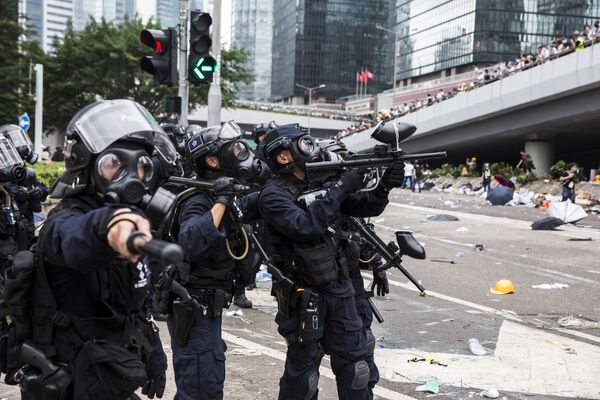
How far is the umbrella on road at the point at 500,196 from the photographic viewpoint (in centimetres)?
2312

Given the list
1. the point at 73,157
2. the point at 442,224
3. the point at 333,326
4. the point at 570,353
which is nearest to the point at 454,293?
the point at 570,353

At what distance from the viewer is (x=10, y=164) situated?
6.23m

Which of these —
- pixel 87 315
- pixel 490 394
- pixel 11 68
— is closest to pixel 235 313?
pixel 490 394

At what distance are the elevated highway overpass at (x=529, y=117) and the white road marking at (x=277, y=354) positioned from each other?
22321 mm

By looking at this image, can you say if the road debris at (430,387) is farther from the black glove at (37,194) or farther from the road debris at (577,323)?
the black glove at (37,194)

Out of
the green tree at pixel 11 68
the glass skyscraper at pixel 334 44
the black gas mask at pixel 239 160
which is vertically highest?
the glass skyscraper at pixel 334 44

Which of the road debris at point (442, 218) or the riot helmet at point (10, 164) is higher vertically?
the riot helmet at point (10, 164)

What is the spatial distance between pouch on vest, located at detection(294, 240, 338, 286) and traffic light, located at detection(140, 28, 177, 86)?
5.69 m

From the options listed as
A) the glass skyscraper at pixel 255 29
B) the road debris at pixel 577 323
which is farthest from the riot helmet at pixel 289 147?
the glass skyscraper at pixel 255 29

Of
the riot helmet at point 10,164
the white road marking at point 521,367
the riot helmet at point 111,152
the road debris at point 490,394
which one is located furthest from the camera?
the riot helmet at point 10,164

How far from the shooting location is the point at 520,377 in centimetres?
517

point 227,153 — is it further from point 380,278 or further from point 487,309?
point 487,309

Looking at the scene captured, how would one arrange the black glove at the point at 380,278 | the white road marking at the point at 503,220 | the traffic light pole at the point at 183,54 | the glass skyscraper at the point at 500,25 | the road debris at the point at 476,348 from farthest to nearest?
1. the glass skyscraper at the point at 500,25
2. the white road marking at the point at 503,220
3. the traffic light pole at the point at 183,54
4. the road debris at the point at 476,348
5. the black glove at the point at 380,278

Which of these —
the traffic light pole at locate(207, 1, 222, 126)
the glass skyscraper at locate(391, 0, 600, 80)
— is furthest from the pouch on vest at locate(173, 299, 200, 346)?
the glass skyscraper at locate(391, 0, 600, 80)
